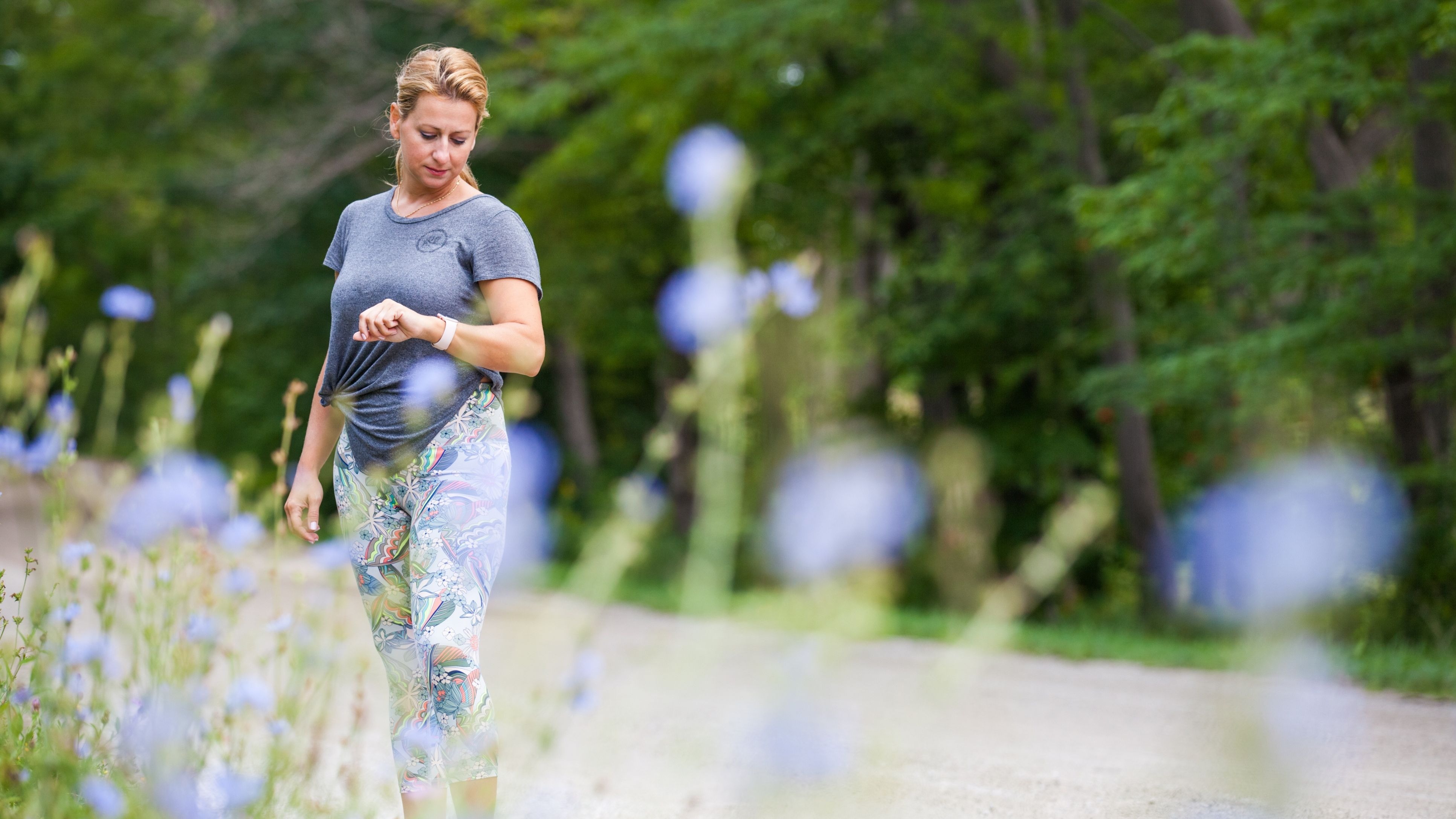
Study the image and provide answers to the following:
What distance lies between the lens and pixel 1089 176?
436 inches

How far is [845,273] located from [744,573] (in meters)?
3.42

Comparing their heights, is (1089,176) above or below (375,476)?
above

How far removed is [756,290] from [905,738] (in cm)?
269

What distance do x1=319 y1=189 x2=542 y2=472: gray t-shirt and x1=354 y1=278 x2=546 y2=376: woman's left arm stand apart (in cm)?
4

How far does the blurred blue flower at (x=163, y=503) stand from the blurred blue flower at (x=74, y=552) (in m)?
0.06

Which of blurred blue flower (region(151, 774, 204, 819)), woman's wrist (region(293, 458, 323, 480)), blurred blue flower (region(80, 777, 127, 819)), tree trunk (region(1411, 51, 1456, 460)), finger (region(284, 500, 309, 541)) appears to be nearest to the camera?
blurred blue flower (region(80, 777, 127, 819))

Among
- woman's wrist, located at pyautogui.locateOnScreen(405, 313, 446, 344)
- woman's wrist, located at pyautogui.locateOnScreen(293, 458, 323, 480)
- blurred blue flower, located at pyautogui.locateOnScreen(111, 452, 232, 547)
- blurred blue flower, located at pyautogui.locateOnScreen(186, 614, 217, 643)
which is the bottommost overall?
blurred blue flower, located at pyautogui.locateOnScreen(186, 614, 217, 643)

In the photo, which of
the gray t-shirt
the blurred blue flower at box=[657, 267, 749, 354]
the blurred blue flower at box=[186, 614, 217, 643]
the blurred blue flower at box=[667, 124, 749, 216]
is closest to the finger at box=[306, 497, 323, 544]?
the gray t-shirt

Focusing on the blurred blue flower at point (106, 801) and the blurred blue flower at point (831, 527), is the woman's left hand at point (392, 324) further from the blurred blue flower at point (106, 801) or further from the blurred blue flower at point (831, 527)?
the blurred blue flower at point (106, 801)

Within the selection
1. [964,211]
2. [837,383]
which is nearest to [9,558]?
[837,383]

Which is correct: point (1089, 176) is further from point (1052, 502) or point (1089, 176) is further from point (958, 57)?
point (1052, 502)

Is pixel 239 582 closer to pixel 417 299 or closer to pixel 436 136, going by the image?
pixel 417 299

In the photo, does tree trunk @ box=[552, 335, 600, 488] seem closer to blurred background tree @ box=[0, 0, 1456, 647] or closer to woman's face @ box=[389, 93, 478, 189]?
blurred background tree @ box=[0, 0, 1456, 647]

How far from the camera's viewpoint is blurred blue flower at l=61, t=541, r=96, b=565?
2.41 meters
